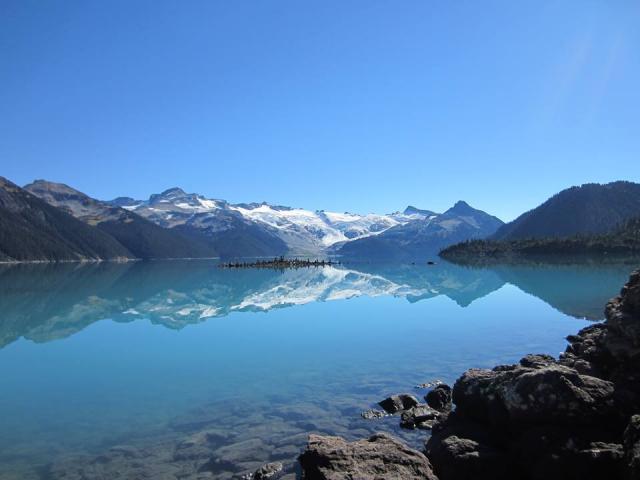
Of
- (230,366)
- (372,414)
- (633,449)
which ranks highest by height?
(633,449)

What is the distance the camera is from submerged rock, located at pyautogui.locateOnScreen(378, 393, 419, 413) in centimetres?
2078

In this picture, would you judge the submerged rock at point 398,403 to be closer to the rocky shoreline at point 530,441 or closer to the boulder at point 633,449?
the rocky shoreline at point 530,441

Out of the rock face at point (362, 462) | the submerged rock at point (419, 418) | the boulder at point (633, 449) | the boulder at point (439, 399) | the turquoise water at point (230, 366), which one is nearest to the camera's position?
the boulder at point (633, 449)

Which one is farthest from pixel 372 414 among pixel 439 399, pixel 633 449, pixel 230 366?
pixel 230 366

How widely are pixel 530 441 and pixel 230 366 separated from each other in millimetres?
21077

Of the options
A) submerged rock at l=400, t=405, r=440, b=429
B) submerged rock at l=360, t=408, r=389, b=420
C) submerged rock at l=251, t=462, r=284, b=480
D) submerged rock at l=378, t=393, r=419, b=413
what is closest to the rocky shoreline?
submerged rock at l=251, t=462, r=284, b=480

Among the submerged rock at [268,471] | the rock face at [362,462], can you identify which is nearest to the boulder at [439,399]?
the rock face at [362,462]

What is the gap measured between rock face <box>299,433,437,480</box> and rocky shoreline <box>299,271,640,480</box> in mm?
25

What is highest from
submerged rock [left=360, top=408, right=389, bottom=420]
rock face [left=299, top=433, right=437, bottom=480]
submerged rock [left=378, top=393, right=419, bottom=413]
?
rock face [left=299, top=433, right=437, bottom=480]

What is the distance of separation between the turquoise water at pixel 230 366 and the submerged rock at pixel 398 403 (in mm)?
969

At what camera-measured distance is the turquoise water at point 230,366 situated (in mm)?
18234

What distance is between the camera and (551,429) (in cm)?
1198

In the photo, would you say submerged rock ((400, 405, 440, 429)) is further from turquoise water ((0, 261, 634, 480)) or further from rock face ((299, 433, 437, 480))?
rock face ((299, 433, 437, 480))

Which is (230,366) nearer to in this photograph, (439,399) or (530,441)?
(439,399)
